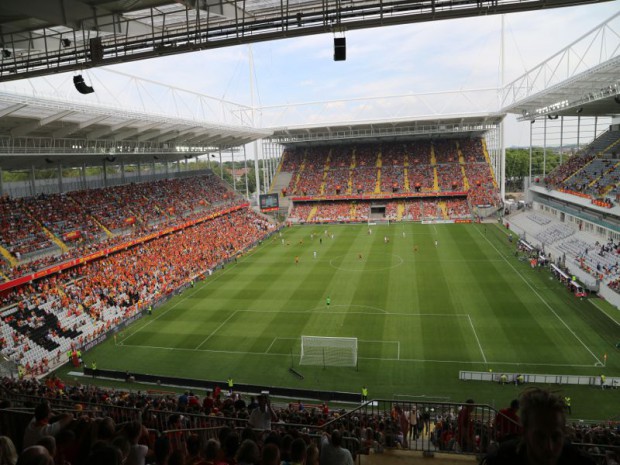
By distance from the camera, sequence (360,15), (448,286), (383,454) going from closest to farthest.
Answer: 1. (383,454)
2. (360,15)
3. (448,286)

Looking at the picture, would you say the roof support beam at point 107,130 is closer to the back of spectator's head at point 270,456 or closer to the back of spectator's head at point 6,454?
the back of spectator's head at point 6,454

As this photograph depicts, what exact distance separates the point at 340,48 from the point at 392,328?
1700cm

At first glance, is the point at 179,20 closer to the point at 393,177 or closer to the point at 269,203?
the point at 269,203

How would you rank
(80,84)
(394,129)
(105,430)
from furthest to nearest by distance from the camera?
(394,129) < (80,84) < (105,430)

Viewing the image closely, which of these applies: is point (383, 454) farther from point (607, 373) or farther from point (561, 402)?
point (607, 373)

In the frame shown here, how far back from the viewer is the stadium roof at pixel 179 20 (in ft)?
31.1

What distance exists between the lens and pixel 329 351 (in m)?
21.6

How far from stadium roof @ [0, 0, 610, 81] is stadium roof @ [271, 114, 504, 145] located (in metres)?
49.6

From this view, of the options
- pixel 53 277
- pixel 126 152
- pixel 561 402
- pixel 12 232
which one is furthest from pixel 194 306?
pixel 561 402

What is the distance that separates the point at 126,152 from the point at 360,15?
35958 mm

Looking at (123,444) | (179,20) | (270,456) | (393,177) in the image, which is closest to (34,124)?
(179,20)

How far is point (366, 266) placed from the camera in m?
36.8

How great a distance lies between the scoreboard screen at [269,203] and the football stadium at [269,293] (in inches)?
74.9

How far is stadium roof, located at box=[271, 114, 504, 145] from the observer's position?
59.3 m
